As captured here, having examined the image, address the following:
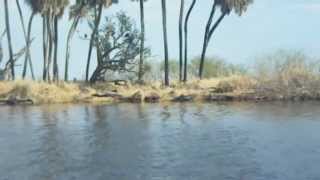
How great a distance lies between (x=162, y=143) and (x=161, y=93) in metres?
34.2

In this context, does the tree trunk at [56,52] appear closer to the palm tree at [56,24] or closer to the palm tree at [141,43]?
the palm tree at [56,24]

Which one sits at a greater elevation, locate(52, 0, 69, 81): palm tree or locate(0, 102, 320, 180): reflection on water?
locate(52, 0, 69, 81): palm tree

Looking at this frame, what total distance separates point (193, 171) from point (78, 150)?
825 centimetres

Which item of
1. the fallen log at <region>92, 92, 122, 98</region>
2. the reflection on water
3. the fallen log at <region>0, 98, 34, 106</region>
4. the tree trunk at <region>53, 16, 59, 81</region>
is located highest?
the tree trunk at <region>53, 16, 59, 81</region>

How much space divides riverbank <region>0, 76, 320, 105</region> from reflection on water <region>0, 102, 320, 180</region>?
8935 millimetres

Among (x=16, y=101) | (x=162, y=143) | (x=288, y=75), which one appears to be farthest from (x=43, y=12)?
(x=162, y=143)

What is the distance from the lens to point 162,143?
3681cm

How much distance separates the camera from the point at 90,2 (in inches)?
3142

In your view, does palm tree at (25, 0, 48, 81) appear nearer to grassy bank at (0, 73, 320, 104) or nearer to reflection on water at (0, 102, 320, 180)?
grassy bank at (0, 73, 320, 104)

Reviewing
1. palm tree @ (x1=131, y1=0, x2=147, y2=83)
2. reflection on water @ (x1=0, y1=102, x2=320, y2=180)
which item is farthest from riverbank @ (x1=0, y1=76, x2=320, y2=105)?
reflection on water @ (x1=0, y1=102, x2=320, y2=180)

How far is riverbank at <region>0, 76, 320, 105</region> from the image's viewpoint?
2694 inches

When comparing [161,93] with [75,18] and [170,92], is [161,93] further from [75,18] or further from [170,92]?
[75,18]

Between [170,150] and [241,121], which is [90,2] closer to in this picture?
[241,121]

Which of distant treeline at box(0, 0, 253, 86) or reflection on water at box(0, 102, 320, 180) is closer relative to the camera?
reflection on water at box(0, 102, 320, 180)
